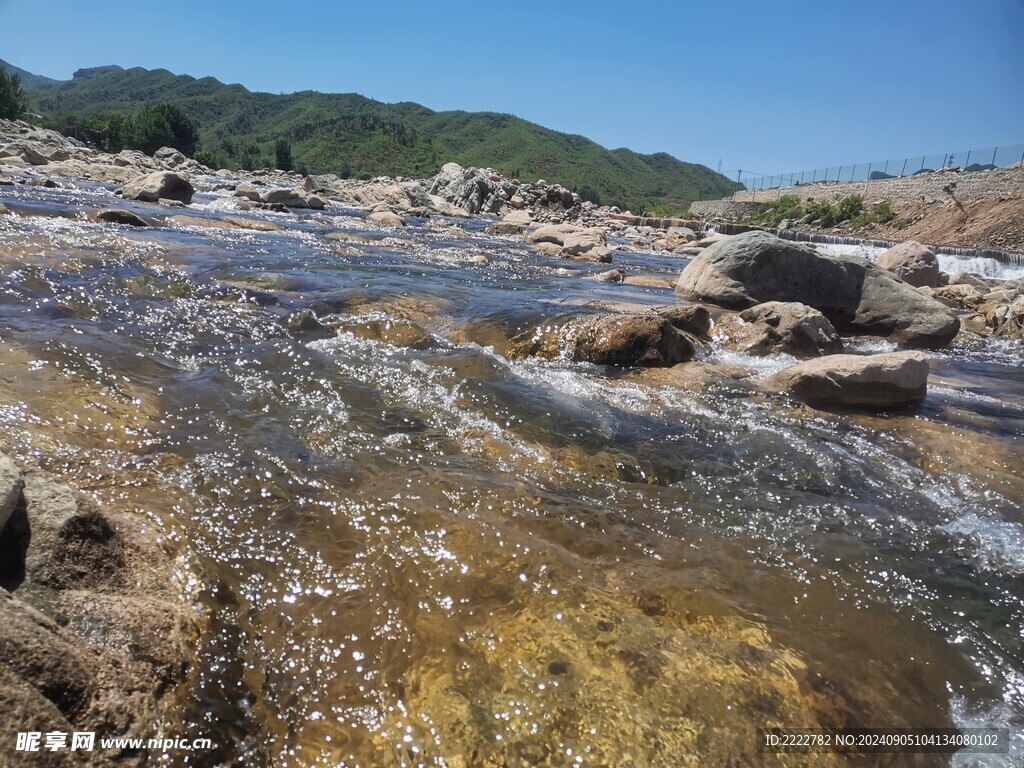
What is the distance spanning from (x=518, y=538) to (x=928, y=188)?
1724 inches

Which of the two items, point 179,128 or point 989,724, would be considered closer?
point 989,724

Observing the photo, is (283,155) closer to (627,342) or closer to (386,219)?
(386,219)

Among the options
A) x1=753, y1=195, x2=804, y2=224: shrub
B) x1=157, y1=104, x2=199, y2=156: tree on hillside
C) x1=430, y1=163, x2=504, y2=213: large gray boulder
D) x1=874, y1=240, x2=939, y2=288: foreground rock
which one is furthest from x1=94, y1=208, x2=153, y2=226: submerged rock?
x1=157, y1=104, x2=199, y2=156: tree on hillside

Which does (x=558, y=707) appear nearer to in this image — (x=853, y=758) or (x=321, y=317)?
(x=853, y=758)

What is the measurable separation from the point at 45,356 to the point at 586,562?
3780 mm

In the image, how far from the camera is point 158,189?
54.6 feet

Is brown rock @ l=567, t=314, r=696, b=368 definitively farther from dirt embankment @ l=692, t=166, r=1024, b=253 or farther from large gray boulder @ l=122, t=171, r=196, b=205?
dirt embankment @ l=692, t=166, r=1024, b=253

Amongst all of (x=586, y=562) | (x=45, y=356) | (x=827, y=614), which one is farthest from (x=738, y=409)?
(x=45, y=356)

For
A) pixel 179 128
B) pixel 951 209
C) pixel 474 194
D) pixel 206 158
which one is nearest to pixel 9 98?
pixel 206 158

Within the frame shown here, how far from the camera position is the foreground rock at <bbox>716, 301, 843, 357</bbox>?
6.73 metres

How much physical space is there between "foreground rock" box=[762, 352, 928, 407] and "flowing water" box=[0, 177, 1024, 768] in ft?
0.82

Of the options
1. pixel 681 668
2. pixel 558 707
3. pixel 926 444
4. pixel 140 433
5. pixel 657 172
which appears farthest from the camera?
pixel 657 172

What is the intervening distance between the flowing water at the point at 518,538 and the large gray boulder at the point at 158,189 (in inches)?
535

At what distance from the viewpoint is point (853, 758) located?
171cm
